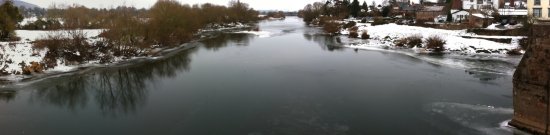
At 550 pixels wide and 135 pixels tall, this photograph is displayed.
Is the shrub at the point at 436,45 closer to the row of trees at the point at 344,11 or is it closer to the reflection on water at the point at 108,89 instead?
the reflection on water at the point at 108,89

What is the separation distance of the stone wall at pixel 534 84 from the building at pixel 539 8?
32858mm

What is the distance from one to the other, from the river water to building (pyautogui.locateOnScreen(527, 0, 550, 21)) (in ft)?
60.4

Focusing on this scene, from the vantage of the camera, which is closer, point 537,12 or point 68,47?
point 68,47

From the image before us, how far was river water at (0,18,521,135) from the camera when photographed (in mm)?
14219

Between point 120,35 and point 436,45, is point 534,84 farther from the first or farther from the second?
point 120,35

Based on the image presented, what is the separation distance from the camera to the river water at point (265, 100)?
14219mm

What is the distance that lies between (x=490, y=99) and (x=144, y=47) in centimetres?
2557

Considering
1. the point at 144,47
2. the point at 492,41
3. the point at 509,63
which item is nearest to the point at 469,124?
the point at 509,63

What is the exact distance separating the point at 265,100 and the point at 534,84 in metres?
8.99

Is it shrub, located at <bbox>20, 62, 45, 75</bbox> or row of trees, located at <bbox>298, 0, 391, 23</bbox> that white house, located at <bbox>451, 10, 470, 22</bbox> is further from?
shrub, located at <bbox>20, 62, 45, 75</bbox>

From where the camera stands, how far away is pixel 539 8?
42219 mm

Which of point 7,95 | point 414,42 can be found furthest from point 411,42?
point 7,95

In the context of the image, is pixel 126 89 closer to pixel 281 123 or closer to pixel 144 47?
pixel 281 123

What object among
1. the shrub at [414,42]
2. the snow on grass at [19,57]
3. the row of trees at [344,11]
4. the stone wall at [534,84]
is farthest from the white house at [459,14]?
the stone wall at [534,84]
